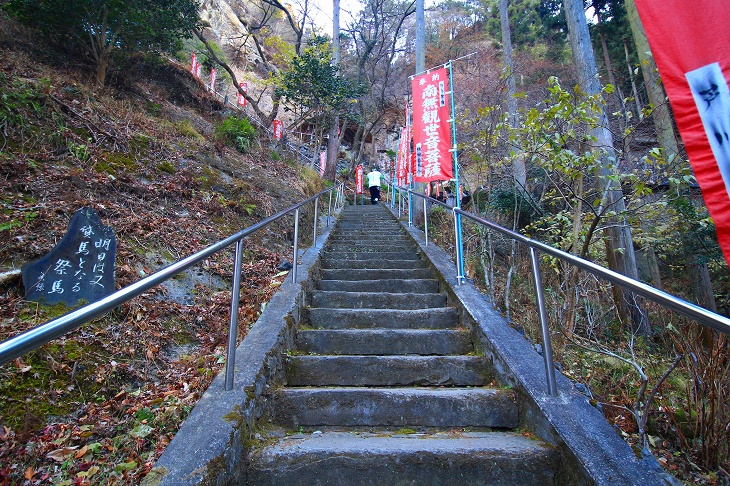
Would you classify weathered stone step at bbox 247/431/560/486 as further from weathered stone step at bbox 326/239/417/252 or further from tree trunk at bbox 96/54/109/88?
tree trunk at bbox 96/54/109/88

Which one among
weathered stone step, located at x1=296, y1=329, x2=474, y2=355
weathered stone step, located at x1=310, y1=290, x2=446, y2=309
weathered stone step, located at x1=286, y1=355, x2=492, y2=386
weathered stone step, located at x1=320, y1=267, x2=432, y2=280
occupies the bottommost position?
weathered stone step, located at x1=286, y1=355, x2=492, y2=386

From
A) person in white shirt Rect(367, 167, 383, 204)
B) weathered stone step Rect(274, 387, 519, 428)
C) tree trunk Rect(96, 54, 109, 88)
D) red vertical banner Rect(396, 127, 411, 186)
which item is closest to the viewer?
weathered stone step Rect(274, 387, 519, 428)

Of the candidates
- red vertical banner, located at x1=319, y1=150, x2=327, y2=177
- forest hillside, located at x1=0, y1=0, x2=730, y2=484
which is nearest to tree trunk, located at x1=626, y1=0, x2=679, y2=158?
forest hillside, located at x1=0, y1=0, x2=730, y2=484

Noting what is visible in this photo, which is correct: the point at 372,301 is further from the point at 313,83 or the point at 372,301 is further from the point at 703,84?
the point at 313,83

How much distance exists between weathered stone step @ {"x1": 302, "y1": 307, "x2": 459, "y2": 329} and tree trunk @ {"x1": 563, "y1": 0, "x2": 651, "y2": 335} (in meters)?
3.60

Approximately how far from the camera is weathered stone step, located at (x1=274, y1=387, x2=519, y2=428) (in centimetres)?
227

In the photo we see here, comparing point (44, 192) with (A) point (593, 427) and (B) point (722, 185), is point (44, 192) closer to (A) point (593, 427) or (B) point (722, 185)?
(A) point (593, 427)

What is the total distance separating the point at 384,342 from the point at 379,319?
1.30ft

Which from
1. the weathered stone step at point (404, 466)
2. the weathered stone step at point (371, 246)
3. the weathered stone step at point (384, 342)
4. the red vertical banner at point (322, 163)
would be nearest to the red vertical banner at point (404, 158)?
the red vertical banner at point (322, 163)

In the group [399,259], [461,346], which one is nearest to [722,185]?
[461,346]

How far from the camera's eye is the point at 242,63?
20281 millimetres

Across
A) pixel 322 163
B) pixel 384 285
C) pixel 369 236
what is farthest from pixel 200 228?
pixel 322 163

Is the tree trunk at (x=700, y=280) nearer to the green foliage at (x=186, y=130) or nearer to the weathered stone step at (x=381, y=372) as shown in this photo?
the weathered stone step at (x=381, y=372)

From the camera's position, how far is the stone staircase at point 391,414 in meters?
1.82
